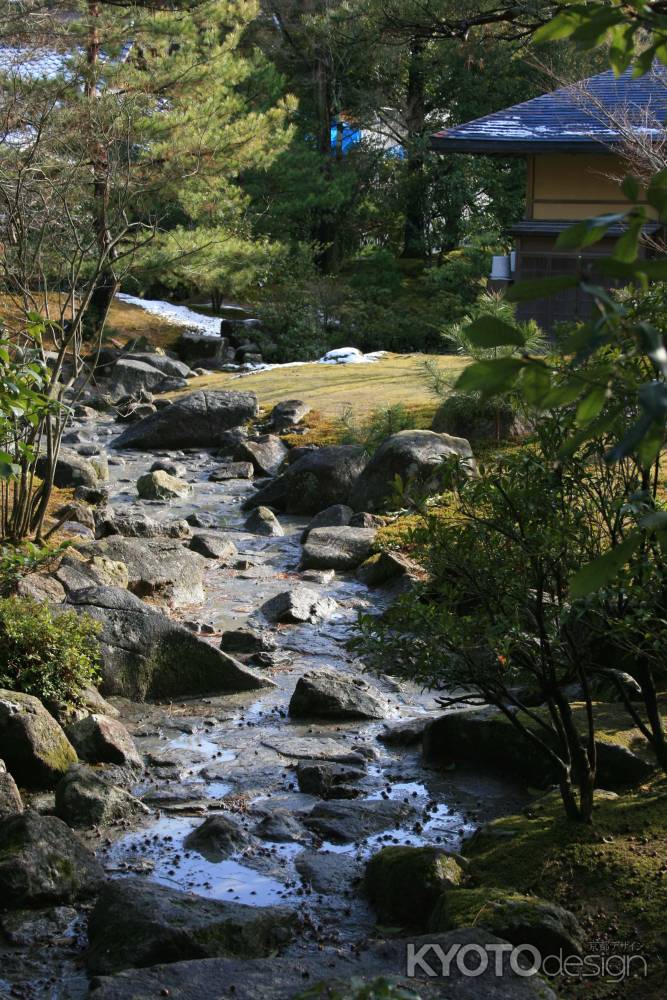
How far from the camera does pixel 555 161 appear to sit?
2131cm

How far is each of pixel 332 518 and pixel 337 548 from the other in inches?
48.1

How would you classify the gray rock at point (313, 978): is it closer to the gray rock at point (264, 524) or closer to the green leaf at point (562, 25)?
the green leaf at point (562, 25)

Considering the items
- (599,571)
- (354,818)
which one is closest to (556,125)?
(354,818)

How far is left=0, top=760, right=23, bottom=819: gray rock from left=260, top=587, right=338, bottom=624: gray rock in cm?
397

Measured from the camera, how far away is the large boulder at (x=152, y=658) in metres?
7.24

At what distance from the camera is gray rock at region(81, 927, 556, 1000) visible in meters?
3.12

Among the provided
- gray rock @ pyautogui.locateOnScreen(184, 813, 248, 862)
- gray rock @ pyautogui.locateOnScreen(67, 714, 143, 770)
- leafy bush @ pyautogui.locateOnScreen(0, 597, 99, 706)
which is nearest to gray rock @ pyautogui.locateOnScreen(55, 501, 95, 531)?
leafy bush @ pyautogui.locateOnScreen(0, 597, 99, 706)

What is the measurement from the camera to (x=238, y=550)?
451 inches

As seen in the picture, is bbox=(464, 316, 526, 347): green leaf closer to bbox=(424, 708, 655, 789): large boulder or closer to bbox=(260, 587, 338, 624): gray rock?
bbox=(424, 708, 655, 789): large boulder

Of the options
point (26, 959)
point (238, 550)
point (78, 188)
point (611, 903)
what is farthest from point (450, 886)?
point (78, 188)

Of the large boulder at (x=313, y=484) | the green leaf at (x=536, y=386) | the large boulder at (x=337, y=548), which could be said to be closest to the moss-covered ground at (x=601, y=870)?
the green leaf at (x=536, y=386)

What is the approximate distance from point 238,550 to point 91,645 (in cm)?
451

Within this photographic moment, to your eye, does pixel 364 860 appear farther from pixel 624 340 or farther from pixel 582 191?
pixel 582 191

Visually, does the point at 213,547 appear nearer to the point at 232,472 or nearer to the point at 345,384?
the point at 232,472
